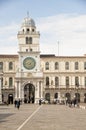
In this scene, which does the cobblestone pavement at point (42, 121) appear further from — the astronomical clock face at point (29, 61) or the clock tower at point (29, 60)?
the astronomical clock face at point (29, 61)

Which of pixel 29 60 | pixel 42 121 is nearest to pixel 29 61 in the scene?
pixel 29 60

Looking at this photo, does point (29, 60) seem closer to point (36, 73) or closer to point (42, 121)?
point (36, 73)

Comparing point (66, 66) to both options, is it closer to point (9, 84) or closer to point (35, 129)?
point (9, 84)

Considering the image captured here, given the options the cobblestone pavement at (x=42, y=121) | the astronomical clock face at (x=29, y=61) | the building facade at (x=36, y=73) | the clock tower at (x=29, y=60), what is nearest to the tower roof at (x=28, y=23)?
the building facade at (x=36, y=73)

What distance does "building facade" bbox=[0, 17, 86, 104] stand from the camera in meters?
103

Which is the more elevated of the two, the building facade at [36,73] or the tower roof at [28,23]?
the tower roof at [28,23]

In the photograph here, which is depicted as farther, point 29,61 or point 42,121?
point 29,61

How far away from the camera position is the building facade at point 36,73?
338 ft

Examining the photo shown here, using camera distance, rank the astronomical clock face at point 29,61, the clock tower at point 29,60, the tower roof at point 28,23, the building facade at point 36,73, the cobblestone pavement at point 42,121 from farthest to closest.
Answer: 1. the tower roof at point 28,23
2. the astronomical clock face at point 29,61
3. the building facade at point 36,73
4. the clock tower at point 29,60
5. the cobblestone pavement at point 42,121

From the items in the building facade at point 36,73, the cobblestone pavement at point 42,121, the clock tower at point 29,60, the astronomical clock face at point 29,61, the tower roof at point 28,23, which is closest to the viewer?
the cobblestone pavement at point 42,121

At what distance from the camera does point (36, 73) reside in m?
103

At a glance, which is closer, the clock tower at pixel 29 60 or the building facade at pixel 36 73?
the clock tower at pixel 29 60


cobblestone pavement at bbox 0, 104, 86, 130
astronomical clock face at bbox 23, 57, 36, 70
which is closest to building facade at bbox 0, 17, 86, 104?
astronomical clock face at bbox 23, 57, 36, 70

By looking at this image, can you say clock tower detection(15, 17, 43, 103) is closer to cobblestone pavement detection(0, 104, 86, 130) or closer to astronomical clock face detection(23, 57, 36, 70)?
astronomical clock face detection(23, 57, 36, 70)
